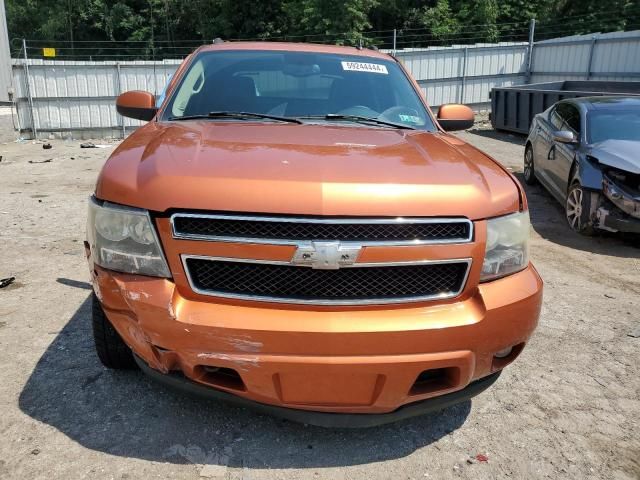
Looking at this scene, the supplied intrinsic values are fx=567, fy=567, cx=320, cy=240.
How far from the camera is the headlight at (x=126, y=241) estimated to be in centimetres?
225

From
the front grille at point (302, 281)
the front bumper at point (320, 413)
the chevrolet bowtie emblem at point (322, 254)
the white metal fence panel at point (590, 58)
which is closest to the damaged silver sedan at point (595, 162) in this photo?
the front bumper at point (320, 413)

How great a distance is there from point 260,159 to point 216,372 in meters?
0.91

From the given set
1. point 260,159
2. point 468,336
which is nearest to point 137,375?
point 260,159

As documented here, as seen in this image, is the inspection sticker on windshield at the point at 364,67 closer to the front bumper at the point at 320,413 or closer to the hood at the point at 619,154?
the front bumper at the point at 320,413

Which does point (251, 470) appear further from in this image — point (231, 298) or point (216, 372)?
point (231, 298)

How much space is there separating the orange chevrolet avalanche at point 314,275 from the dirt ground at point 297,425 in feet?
0.87

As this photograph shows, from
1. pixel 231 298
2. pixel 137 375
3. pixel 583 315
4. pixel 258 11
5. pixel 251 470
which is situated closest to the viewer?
pixel 231 298

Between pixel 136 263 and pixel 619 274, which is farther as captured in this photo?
pixel 619 274

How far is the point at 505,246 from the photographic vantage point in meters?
2.44

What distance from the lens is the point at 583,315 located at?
4.18 m

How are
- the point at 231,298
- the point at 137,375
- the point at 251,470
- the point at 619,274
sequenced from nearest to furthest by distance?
the point at 231,298 → the point at 251,470 → the point at 137,375 → the point at 619,274

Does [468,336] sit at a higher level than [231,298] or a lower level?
lower

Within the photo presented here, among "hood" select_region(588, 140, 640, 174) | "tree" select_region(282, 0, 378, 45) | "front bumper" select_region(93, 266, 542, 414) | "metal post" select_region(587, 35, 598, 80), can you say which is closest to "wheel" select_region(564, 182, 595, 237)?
"hood" select_region(588, 140, 640, 174)

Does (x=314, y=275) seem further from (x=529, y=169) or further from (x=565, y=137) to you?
(x=529, y=169)
